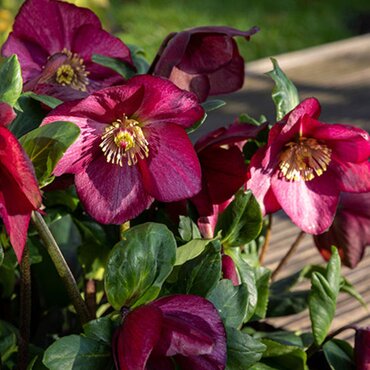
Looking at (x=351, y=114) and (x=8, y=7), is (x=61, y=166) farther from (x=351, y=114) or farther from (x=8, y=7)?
(x=8, y=7)

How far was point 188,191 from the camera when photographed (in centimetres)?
58

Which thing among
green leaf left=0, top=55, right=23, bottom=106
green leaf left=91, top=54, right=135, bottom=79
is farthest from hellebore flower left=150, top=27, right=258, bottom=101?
green leaf left=0, top=55, right=23, bottom=106

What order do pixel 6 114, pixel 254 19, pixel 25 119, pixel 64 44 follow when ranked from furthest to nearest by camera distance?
pixel 254 19, pixel 64 44, pixel 25 119, pixel 6 114

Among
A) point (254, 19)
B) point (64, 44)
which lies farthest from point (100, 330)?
point (254, 19)

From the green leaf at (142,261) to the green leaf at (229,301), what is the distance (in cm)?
3

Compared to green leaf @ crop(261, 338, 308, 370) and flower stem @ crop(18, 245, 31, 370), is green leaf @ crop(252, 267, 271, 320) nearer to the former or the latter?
green leaf @ crop(261, 338, 308, 370)

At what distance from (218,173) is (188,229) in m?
0.05

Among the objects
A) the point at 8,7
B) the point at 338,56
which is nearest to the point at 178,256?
the point at 338,56

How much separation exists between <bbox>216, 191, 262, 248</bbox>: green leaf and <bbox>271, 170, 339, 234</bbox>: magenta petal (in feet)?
0.12

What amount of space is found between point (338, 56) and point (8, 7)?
4.83ft

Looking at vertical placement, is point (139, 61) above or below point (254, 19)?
above

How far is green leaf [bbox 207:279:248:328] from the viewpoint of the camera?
575 millimetres

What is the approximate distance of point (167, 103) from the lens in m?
0.58

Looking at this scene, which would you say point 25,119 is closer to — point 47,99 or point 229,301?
point 47,99
